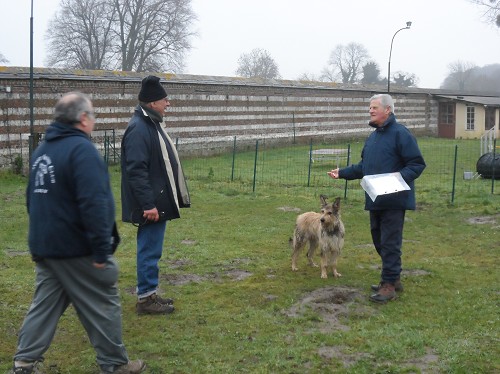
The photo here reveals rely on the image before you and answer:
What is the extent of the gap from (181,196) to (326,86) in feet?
104

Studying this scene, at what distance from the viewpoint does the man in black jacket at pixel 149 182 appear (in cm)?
582

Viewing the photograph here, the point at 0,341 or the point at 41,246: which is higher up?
the point at 41,246

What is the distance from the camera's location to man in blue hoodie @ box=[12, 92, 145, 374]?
415 cm

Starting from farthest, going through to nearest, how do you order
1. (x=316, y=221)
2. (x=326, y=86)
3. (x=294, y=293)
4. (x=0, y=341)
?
1. (x=326, y=86)
2. (x=316, y=221)
3. (x=294, y=293)
4. (x=0, y=341)

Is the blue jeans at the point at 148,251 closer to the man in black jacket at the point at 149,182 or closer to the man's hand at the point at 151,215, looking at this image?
the man in black jacket at the point at 149,182

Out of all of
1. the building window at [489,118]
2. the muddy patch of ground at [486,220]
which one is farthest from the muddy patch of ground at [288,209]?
the building window at [489,118]

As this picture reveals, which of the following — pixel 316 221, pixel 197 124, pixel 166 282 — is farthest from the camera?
pixel 197 124

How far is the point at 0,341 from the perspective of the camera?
538cm

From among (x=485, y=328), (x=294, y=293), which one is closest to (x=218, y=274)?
(x=294, y=293)

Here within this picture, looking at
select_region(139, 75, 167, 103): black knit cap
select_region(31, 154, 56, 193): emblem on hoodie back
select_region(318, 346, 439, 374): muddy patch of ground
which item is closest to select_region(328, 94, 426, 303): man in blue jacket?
select_region(318, 346, 439, 374): muddy patch of ground

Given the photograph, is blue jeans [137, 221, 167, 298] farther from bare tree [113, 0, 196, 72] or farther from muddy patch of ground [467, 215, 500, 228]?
bare tree [113, 0, 196, 72]

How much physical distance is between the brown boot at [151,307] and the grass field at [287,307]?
3.8 inches

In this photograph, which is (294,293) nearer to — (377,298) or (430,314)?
(377,298)

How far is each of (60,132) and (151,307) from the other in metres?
2.37
